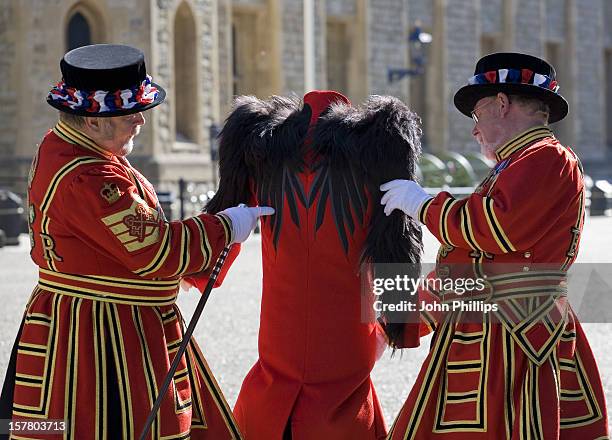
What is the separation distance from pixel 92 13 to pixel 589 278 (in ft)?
31.0

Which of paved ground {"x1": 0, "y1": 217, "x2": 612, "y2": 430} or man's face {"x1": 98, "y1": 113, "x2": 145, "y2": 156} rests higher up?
man's face {"x1": 98, "y1": 113, "x2": 145, "y2": 156}

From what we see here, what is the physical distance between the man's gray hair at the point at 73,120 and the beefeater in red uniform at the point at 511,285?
1001 millimetres

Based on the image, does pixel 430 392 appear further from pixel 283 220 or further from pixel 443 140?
pixel 443 140

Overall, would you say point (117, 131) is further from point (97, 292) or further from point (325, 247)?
point (325, 247)

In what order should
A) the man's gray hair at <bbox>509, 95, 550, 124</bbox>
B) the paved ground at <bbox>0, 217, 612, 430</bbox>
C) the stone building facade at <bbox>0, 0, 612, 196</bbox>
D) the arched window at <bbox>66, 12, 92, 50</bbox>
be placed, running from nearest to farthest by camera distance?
1. the man's gray hair at <bbox>509, 95, 550, 124</bbox>
2. the paved ground at <bbox>0, 217, 612, 430</bbox>
3. the stone building facade at <bbox>0, 0, 612, 196</bbox>
4. the arched window at <bbox>66, 12, 92, 50</bbox>

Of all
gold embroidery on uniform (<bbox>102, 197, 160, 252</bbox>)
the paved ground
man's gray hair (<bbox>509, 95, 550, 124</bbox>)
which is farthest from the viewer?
the paved ground

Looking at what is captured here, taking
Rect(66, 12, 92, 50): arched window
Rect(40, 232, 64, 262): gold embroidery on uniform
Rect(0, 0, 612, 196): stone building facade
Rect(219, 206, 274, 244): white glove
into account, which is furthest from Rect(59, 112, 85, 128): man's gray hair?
Rect(66, 12, 92, 50): arched window

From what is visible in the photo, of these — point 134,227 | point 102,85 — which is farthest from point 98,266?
point 102,85

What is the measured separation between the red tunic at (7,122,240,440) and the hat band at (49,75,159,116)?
100 mm

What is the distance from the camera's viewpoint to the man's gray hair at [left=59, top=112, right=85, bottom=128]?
3.65 m

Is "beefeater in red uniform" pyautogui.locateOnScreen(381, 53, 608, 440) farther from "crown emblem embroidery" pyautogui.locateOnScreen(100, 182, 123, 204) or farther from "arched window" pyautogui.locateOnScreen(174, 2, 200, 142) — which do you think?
"arched window" pyautogui.locateOnScreen(174, 2, 200, 142)

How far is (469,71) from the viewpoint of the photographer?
1046 inches

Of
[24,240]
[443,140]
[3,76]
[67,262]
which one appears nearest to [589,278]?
[24,240]

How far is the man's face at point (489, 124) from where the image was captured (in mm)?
3777
